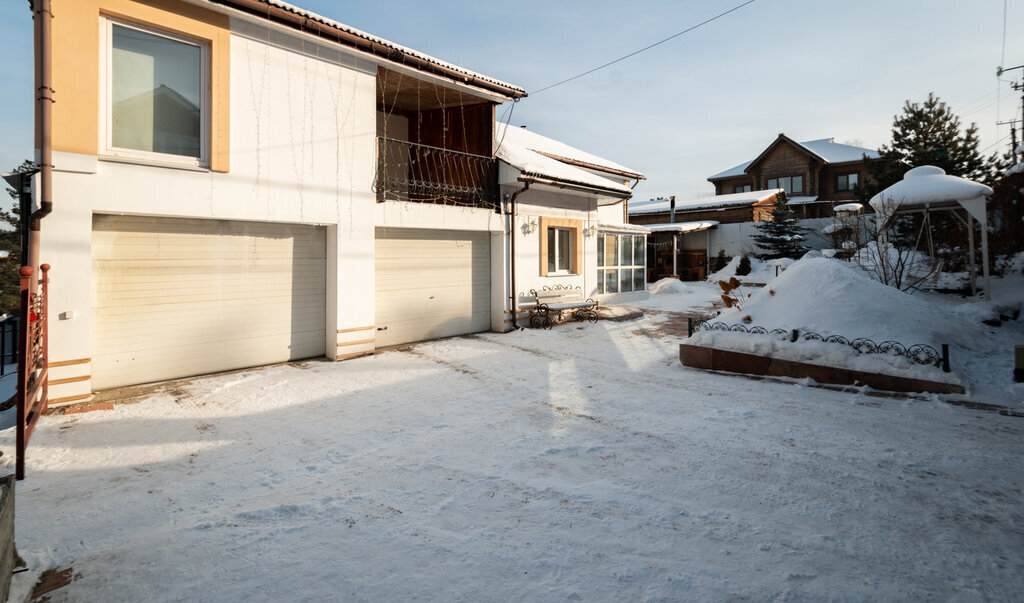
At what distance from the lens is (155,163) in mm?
6355

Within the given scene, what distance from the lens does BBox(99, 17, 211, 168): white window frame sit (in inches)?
239

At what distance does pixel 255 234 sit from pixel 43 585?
5.87 meters

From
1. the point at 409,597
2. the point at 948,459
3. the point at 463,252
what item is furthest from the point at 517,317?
the point at 409,597

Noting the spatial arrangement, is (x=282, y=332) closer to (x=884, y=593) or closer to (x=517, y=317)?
(x=517, y=317)

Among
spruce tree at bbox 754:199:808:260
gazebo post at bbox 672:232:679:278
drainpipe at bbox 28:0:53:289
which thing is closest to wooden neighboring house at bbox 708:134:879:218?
spruce tree at bbox 754:199:808:260

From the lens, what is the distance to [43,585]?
8.46 ft

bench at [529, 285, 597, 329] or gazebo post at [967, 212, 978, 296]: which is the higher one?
gazebo post at [967, 212, 978, 296]

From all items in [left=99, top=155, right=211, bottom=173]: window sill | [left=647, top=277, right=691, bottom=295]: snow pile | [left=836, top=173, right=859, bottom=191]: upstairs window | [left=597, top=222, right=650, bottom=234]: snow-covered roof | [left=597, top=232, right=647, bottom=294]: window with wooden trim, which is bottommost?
[left=647, top=277, right=691, bottom=295]: snow pile

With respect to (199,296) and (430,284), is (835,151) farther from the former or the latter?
(199,296)

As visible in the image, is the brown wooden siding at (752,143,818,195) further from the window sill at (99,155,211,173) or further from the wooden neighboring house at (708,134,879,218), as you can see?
the window sill at (99,155,211,173)

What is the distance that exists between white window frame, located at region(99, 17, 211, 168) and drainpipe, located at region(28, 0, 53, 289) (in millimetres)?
539

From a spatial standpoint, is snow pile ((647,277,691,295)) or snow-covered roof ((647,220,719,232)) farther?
snow-covered roof ((647,220,719,232))

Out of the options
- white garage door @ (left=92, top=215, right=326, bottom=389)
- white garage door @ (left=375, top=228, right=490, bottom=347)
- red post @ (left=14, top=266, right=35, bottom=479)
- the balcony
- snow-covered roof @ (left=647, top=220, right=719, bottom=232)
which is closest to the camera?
red post @ (left=14, top=266, right=35, bottom=479)

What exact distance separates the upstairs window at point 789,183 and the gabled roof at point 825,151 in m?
1.84
